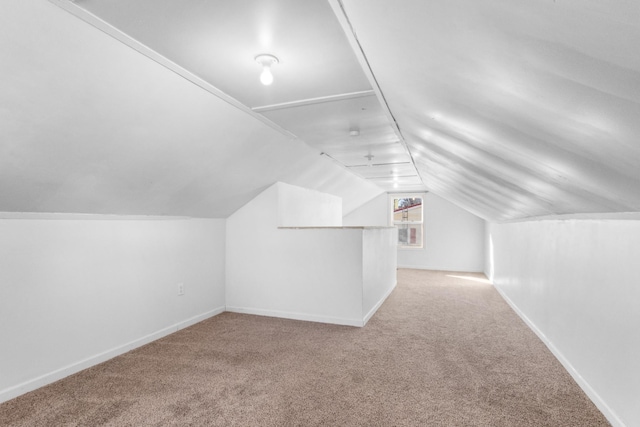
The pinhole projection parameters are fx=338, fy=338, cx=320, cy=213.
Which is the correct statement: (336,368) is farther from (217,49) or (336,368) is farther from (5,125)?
(5,125)

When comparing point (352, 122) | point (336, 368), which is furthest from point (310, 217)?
point (336, 368)

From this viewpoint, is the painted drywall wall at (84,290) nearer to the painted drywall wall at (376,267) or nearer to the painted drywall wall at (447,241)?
the painted drywall wall at (376,267)

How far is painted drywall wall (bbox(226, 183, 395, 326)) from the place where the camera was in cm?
374

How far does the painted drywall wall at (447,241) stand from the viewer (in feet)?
25.0

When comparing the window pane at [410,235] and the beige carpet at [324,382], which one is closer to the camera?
the beige carpet at [324,382]

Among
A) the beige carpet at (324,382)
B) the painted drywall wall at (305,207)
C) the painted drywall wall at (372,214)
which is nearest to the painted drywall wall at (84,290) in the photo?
the beige carpet at (324,382)

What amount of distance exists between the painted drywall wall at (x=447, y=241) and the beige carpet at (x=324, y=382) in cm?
419

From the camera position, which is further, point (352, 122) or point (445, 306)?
point (445, 306)

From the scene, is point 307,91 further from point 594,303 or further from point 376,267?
point 376,267

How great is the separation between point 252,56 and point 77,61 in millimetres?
788

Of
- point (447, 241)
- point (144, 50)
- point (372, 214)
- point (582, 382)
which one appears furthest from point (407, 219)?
point (144, 50)

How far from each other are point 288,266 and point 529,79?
3.39 metres

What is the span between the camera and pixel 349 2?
3.85ft

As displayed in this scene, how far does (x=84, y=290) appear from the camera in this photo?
2.58m
